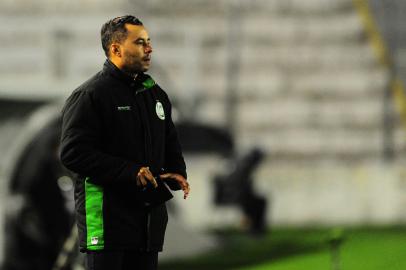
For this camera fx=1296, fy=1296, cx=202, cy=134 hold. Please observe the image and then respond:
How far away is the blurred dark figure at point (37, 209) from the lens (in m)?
14.8

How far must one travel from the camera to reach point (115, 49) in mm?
5719

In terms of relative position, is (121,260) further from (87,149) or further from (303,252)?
(303,252)

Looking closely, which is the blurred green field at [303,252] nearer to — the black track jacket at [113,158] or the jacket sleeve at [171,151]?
the jacket sleeve at [171,151]

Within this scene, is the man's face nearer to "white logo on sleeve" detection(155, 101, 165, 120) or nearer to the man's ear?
the man's ear

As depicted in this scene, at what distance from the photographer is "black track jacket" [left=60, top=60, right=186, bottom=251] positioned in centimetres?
567

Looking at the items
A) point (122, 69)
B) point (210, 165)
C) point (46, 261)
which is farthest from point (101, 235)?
point (210, 165)

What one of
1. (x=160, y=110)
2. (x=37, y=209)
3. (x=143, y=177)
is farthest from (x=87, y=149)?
(x=37, y=209)

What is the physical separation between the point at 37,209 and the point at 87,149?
9.46 metres

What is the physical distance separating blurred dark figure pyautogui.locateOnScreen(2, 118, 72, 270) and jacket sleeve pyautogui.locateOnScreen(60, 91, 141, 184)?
9.03 m

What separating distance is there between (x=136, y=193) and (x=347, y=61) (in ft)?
80.0

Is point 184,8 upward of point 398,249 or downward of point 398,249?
upward

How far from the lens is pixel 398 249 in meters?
16.7

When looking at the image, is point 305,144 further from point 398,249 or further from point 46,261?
point 46,261

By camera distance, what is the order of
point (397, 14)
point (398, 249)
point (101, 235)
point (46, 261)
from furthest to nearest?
point (397, 14), point (398, 249), point (46, 261), point (101, 235)
